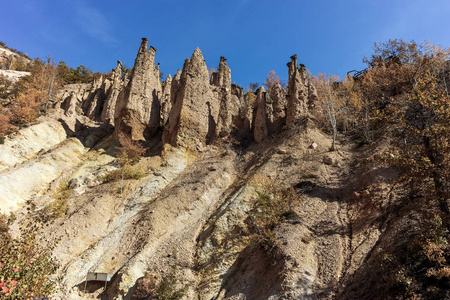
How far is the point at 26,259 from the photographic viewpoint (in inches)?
453

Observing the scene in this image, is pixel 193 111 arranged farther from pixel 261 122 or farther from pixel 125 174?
pixel 125 174

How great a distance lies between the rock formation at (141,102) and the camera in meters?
30.2

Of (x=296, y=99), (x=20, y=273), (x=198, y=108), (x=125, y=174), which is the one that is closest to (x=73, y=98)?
(x=198, y=108)

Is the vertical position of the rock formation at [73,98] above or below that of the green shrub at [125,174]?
above

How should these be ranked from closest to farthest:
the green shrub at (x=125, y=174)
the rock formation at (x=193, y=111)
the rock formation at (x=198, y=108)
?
1. the green shrub at (x=125, y=174)
2. the rock formation at (x=193, y=111)
3. the rock formation at (x=198, y=108)

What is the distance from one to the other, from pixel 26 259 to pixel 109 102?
3067 centimetres

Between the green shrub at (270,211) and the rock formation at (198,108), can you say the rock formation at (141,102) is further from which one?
the green shrub at (270,211)

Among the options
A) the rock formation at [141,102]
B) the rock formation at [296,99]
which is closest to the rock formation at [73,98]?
the rock formation at [141,102]

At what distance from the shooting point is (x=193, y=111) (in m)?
29.0

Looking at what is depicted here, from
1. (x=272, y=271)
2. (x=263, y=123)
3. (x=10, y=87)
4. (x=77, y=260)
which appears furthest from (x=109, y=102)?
(x=272, y=271)

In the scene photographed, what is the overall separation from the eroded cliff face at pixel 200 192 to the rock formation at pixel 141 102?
0.41 feet

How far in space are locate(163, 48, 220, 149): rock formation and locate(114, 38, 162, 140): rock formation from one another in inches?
139

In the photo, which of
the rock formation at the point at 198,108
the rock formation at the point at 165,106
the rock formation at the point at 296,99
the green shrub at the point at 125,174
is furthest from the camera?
the rock formation at the point at 165,106

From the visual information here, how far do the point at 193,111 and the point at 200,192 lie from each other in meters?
9.93
